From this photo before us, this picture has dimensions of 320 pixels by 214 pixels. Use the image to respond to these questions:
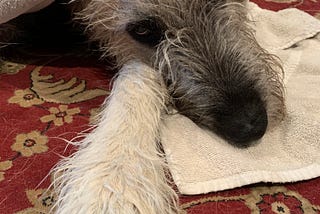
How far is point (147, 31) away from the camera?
1503 millimetres

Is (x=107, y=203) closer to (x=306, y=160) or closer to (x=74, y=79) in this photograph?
(x=306, y=160)

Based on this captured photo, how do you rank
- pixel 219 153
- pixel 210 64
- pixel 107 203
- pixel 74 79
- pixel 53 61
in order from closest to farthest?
1. pixel 107 203
2. pixel 219 153
3. pixel 210 64
4. pixel 74 79
5. pixel 53 61

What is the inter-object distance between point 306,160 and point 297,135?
85mm

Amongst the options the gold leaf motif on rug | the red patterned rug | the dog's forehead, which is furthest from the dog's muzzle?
the gold leaf motif on rug

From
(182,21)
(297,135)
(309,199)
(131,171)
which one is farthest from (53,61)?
(309,199)

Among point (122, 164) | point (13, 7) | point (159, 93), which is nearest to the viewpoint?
point (122, 164)

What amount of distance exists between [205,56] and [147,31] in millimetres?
184

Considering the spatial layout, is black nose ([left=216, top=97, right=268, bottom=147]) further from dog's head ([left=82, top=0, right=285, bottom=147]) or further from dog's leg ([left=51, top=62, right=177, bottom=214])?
dog's leg ([left=51, top=62, right=177, bottom=214])

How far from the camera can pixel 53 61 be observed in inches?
73.5

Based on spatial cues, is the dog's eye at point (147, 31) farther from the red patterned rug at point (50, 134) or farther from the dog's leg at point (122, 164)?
the red patterned rug at point (50, 134)

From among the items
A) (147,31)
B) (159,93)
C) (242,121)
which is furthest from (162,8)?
(242,121)

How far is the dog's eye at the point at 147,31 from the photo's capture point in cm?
148

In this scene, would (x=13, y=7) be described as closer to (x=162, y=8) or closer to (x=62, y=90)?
(x=62, y=90)

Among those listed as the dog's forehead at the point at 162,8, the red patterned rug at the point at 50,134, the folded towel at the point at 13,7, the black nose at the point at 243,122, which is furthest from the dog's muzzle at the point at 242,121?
the folded towel at the point at 13,7
